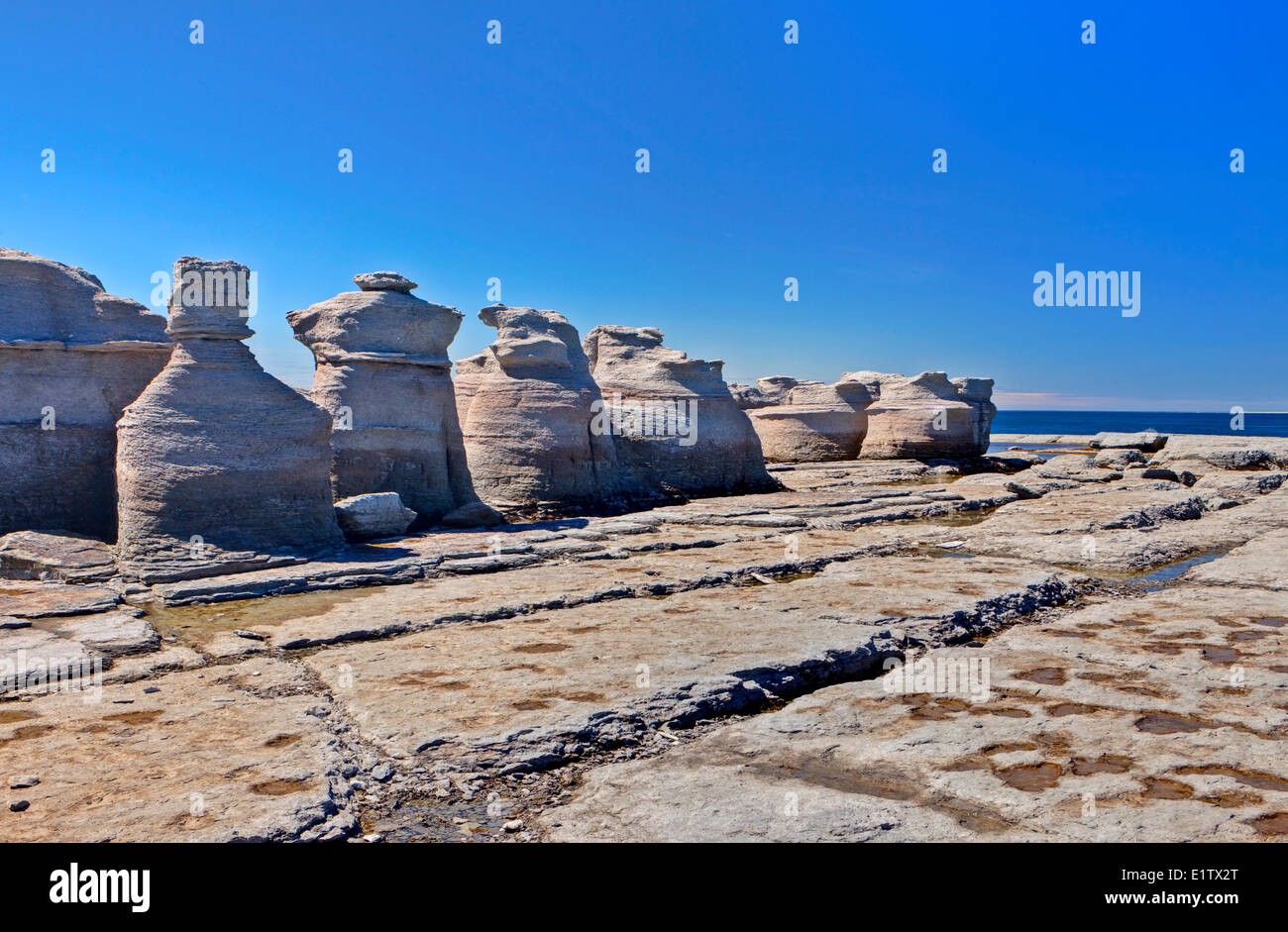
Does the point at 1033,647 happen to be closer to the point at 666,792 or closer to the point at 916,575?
the point at 916,575

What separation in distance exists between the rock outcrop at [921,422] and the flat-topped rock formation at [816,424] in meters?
0.38

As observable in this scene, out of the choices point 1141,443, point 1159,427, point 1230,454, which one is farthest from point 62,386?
point 1159,427

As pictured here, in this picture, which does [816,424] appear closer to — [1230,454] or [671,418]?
[671,418]

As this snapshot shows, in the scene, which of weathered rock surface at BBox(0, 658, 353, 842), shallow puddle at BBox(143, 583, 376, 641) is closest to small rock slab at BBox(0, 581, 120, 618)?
shallow puddle at BBox(143, 583, 376, 641)

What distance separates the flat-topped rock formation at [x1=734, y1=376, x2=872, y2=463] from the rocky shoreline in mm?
10851

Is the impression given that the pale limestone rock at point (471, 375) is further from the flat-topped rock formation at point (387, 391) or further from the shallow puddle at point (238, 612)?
the shallow puddle at point (238, 612)

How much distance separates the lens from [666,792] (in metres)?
2.45

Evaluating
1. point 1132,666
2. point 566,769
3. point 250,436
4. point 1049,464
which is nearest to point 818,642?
point 1132,666

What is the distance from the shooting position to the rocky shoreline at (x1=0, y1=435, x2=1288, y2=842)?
7.63ft

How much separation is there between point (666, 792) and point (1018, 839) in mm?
890

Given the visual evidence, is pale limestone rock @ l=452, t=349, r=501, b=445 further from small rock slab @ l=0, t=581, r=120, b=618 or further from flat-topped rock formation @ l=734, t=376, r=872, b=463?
flat-topped rock formation @ l=734, t=376, r=872, b=463

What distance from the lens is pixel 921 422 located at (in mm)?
17422

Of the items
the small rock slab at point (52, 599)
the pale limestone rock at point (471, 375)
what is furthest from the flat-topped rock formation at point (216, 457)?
the pale limestone rock at point (471, 375)

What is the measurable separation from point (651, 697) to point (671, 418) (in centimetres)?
823
